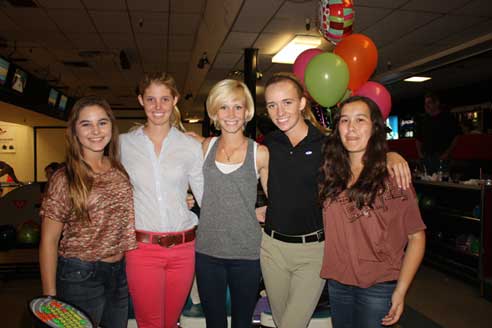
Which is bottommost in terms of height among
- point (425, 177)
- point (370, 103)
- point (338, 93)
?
point (425, 177)

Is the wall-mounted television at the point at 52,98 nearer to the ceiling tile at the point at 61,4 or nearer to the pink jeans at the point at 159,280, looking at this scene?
the ceiling tile at the point at 61,4

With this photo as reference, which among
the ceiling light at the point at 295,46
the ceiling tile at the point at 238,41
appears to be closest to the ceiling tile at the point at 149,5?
the ceiling tile at the point at 238,41

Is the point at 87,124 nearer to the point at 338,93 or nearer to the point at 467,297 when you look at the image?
the point at 338,93

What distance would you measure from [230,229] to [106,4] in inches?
185

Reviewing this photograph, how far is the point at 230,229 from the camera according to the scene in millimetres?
2014

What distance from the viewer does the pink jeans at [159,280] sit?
1.98 meters

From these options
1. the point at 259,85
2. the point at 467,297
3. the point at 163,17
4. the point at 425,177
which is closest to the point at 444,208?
the point at 425,177

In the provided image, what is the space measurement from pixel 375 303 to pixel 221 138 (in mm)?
1125

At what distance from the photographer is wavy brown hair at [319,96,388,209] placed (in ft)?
5.80

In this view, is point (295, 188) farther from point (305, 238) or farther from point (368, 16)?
point (368, 16)

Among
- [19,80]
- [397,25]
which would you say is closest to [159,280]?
[397,25]

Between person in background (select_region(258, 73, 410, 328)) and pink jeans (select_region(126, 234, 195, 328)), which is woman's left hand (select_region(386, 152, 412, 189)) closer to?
person in background (select_region(258, 73, 410, 328))

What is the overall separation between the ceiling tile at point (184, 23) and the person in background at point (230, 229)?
179 inches

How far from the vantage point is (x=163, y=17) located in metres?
6.15
